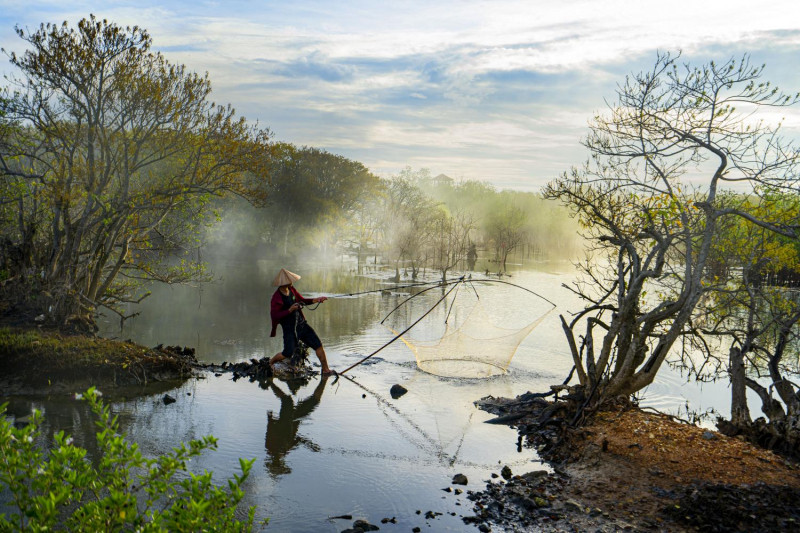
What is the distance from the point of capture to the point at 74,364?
1188cm

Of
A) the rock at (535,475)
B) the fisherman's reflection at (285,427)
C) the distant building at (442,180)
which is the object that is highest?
the distant building at (442,180)

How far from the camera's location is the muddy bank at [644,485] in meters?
6.30

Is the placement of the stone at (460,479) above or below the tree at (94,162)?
below

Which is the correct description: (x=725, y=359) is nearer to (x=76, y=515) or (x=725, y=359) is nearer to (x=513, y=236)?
(x=76, y=515)

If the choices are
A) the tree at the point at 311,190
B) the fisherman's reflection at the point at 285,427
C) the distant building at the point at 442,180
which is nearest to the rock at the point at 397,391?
the fisherman's reflection at the point at 285,427

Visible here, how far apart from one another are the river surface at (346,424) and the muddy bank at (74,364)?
67 centimetres

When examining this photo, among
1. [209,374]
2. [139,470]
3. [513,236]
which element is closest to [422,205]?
[513,236]

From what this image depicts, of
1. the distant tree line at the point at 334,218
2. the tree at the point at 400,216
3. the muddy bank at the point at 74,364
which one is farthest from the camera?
the tree at the point at 400,216

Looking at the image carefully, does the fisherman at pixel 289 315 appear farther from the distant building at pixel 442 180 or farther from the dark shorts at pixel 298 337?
the distant building at pixel 442 180

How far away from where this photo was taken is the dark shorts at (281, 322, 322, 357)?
43.1 ft

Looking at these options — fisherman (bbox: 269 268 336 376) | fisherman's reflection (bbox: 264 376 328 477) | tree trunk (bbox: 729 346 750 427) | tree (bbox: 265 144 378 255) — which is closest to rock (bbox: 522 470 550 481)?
fisherman's reflection (bbox: 264 376 328 477)

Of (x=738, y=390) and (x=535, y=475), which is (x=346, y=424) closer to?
(x=535, y=475)

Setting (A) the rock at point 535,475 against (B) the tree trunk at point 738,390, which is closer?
(A) the rock at point 535,475

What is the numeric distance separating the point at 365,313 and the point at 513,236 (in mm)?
47163
